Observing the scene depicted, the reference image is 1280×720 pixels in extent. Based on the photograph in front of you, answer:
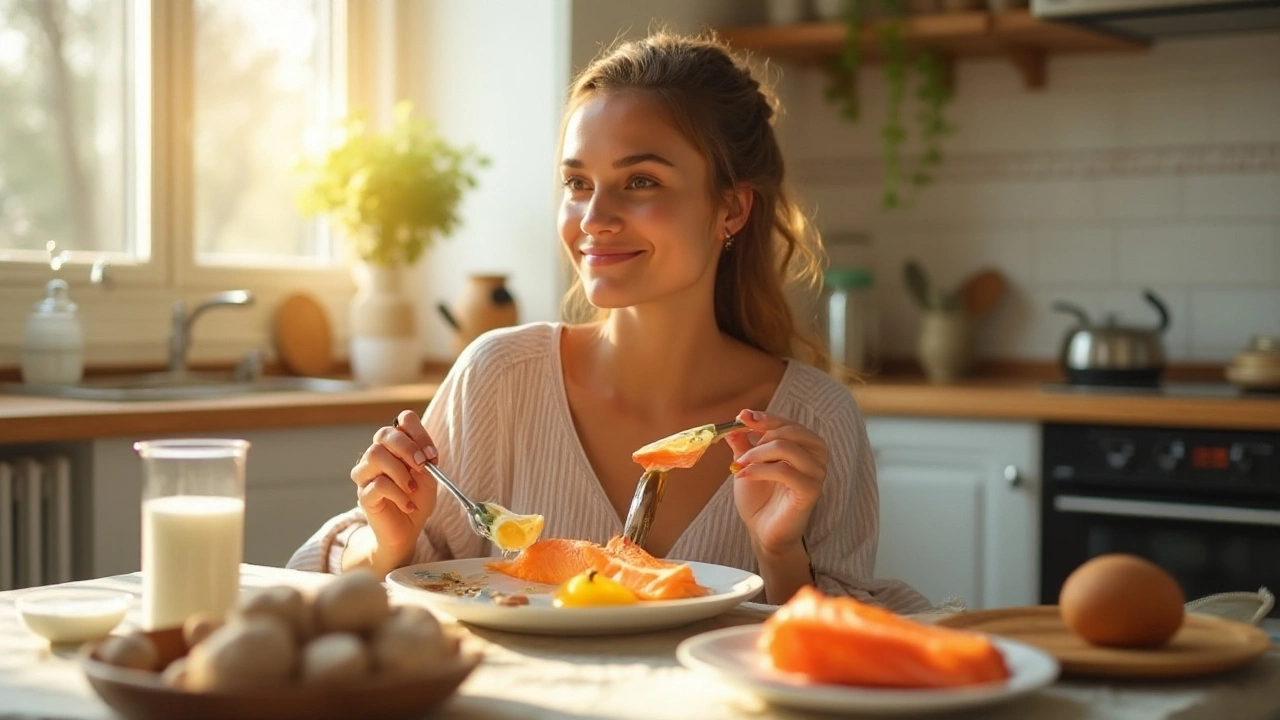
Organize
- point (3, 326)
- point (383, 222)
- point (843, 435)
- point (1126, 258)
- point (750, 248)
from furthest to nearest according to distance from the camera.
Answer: point (1126, 258) < point (383, 222) < point (3, 326) < point (750, 248) < point (843, 435)

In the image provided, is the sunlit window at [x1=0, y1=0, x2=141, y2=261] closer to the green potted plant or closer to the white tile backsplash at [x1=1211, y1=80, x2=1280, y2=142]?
the green potted plant

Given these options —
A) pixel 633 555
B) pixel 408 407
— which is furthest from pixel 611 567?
pixel 408 407

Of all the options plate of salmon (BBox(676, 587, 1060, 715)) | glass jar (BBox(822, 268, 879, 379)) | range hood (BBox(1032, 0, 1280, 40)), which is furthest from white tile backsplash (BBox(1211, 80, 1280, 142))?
plate of salmon (BBox(676, 587, 1060, 715))

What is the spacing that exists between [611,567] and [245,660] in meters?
0.53

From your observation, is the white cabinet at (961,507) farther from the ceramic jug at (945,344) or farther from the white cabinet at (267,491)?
the white cabinet at (267,491)

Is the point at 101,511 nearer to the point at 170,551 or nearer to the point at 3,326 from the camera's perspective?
the point at 3,326

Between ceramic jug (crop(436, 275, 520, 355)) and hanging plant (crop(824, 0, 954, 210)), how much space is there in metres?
1.02

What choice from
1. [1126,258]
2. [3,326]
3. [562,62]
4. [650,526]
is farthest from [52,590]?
[1126,258]

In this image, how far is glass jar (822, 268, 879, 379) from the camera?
12.7ft

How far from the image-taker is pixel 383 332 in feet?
11.6

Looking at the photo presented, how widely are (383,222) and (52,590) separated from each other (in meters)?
2.13

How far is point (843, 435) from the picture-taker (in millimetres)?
2018

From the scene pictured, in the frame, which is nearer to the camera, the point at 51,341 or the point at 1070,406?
the point at 51,341

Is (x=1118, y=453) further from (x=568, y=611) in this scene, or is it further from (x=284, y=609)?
(x=284, y=609)
